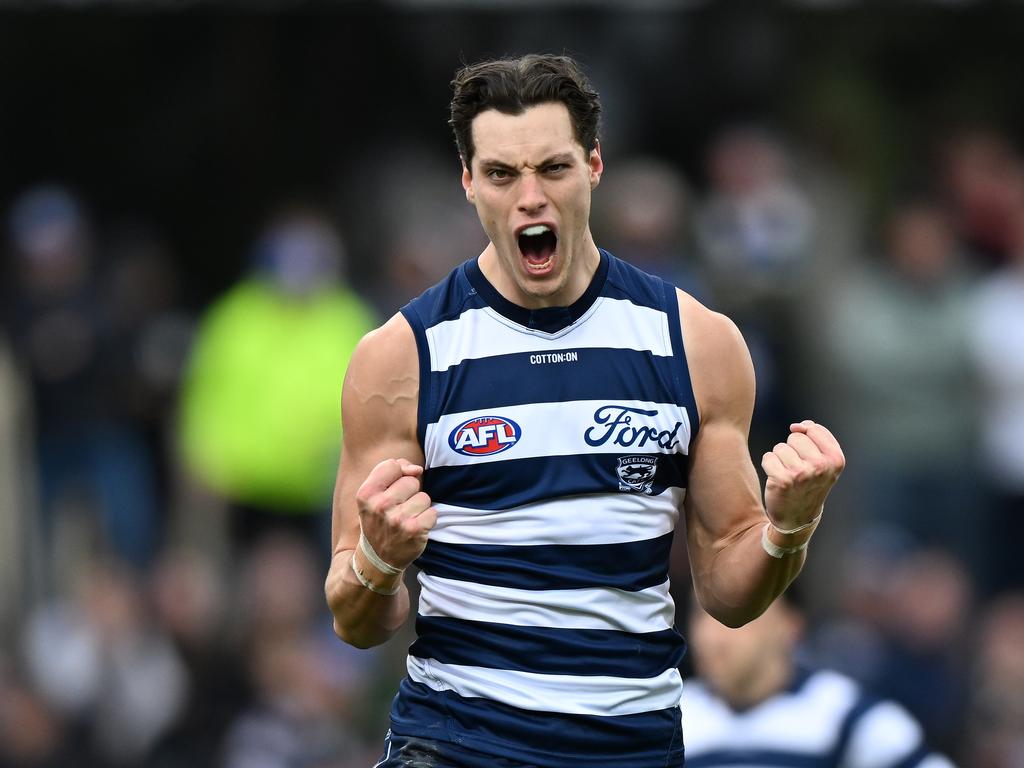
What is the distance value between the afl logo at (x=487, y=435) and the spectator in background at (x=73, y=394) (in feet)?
24.5

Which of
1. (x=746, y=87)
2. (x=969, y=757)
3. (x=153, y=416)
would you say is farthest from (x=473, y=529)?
(x=746, y=87)

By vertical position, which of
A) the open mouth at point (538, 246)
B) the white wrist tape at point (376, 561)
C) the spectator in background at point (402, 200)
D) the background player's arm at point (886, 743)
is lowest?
the background player's arm at point (886, 743)

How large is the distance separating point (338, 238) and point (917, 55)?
13.8ft

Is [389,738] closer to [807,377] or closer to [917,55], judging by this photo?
[807,377]

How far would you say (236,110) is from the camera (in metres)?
14.2

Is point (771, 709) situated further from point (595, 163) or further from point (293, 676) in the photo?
point (293, 676)

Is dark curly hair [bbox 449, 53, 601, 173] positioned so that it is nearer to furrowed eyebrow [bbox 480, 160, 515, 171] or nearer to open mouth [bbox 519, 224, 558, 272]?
furrowed eyebrow [bbox 480, 160, 515, 171]

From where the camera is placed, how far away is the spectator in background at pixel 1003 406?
1167cm

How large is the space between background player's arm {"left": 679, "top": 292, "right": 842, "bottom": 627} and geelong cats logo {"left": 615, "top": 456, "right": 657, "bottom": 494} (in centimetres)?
17

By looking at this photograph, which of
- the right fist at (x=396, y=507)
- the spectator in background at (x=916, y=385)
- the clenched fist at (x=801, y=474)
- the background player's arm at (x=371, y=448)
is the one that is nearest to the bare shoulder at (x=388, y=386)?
the background player's arm at (x=371, y=448)

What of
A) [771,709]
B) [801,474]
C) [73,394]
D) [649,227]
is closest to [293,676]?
[73,394]

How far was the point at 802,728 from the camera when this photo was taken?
6.96 m

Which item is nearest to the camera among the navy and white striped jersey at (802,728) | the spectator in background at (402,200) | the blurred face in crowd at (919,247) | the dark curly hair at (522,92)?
the dark curly hair at (522,92)

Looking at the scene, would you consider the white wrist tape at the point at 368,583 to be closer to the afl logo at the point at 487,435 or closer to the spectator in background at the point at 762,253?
the afl logo at the point at 487,435
